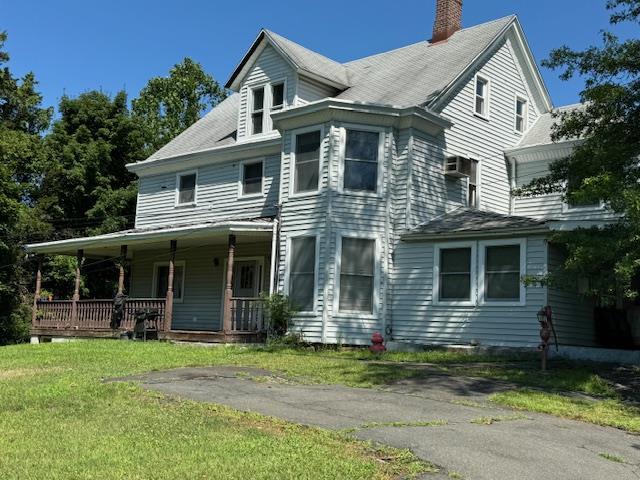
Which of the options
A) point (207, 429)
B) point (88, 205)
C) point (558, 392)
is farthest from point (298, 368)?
point (88, 205)

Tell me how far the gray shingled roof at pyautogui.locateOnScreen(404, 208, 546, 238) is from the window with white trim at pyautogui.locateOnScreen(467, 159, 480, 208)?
A: 4.49ft

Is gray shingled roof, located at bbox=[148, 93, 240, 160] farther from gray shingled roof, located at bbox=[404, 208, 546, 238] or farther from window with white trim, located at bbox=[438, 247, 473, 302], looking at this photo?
window with white trim, located at bbox=[438, 247, 473, 302]

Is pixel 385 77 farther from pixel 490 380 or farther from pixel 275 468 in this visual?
pixel 275 468

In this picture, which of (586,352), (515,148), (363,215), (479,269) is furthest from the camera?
(515,148)

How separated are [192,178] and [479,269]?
10673 millimetres

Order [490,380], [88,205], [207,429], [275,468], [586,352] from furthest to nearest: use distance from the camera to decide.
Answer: [88,205] → [586,352] → [490,380] → [207,429] → [275,468]

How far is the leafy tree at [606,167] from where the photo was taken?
32.9ft

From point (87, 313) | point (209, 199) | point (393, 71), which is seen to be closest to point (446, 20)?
point (393, 71)

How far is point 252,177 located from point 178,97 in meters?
23.8

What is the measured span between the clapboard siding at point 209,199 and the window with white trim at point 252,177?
22cm

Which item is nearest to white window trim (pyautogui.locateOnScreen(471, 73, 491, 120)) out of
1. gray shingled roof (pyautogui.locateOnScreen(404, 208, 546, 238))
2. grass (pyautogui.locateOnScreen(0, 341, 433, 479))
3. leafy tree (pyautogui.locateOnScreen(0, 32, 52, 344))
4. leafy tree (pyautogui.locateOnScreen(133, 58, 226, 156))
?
gray shingled roof (pyautogui.locateOnScreen(404, 208, 546, 238))

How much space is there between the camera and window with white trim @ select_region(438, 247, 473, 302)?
15859 mm

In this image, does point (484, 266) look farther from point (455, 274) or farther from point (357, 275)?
point (357, 275)

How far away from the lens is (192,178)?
22219mm
